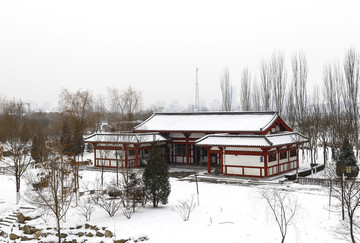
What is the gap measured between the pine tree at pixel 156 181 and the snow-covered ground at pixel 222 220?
0.63 metres

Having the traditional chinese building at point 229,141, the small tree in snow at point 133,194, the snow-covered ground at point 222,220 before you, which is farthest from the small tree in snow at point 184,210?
the traditional chinese building at point 229,141

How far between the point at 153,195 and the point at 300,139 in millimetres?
15130

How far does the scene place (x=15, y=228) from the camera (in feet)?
56.5

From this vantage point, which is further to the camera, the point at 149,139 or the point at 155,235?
the point at 149,139

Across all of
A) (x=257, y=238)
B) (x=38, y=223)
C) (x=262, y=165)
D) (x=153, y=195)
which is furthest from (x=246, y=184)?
(x=38, y=223)

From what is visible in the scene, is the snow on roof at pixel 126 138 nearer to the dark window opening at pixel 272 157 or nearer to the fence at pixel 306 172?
the dark window opening at pixel 272 157

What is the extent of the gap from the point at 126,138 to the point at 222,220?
14.3 metres

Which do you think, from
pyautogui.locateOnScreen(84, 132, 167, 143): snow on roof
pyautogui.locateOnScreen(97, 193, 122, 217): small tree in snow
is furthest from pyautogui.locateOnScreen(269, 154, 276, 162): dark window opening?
pyautogui.locateOnScreen(97, 193, 122, 217): small tree in snow

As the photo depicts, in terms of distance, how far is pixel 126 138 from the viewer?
28.2 metres

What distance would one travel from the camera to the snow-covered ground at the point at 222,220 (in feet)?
45.5

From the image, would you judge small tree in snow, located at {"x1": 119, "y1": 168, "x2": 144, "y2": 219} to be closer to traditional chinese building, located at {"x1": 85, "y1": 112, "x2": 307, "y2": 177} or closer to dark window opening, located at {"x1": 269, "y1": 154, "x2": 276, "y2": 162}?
traditional chinese building, located at {"x1": 85, "y1": 112, "x2": 307, "y2": 177}

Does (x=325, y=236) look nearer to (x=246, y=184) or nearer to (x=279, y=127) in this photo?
(x=246, y=184)

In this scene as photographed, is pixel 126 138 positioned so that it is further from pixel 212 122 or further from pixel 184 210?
pixel 184 210

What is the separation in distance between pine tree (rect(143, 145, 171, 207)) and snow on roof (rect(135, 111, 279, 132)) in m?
11.2
